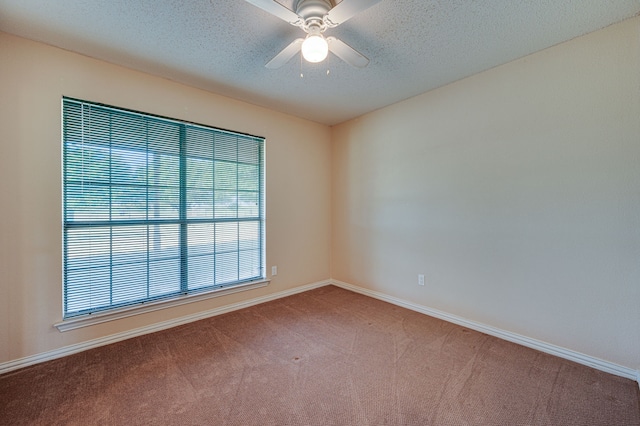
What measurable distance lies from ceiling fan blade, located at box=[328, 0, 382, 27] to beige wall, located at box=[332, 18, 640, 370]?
5.80ft

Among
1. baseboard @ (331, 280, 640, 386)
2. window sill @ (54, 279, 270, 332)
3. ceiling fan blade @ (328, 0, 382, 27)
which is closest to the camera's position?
ceiling fan blade @ (328, 0, 382, 27)

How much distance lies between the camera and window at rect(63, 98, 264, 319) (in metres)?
2.34

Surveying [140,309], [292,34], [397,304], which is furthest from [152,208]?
[397,304]

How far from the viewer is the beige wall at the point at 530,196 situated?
200 cm

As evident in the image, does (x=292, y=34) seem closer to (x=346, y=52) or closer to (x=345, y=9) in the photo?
(x=346, y=52)

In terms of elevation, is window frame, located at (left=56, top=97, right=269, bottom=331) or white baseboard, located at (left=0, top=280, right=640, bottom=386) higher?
window frame, located at (left=56, top=97, right=269, bottom=331)

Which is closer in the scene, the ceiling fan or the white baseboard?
the ceiling fan

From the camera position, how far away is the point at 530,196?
2.39 m

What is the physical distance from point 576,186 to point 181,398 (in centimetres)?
331

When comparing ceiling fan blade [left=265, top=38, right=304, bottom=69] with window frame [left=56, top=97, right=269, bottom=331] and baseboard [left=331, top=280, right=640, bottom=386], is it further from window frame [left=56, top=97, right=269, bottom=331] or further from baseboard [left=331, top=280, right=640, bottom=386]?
baseboard [left=331, top=280, right=640, bottom=386]

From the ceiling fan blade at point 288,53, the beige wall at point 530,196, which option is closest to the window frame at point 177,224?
the ceiling fan blade at point 288,53

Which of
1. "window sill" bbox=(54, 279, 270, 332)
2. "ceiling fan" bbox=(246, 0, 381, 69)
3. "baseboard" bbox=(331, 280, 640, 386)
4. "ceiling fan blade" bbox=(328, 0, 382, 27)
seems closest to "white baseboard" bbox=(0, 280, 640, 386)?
"baseboard" bbox=(331, 280, 640, 386)

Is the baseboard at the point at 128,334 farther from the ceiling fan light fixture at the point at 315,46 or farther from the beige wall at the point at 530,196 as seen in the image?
the ceiling fan light fixture at the point at 315,46

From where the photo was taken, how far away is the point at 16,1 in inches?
68.4
